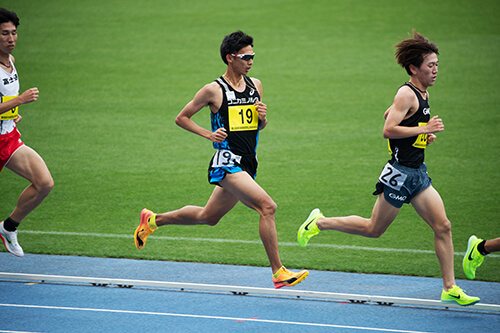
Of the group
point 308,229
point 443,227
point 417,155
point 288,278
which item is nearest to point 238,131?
point 308,229

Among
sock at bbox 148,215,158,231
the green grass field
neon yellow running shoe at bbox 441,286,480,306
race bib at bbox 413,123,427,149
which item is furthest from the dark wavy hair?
sock at bbox 148,215,158,231

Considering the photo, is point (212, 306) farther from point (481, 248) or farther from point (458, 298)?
point (481, 248)

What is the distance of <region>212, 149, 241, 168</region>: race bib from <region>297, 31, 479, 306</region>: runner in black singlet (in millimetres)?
1350

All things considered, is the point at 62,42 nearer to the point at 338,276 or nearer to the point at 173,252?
the point at 173,252

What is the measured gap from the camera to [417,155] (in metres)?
6.17

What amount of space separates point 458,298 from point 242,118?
2.48 m

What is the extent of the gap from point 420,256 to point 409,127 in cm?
249

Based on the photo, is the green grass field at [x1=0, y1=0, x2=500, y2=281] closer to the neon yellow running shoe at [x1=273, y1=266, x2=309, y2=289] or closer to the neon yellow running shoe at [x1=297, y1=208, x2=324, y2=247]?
the neon yellow running shoe at [x1=297, y1=208, x2=324, y2=247]

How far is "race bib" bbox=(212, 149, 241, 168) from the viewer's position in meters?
6.39

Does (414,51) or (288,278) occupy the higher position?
(414,51)

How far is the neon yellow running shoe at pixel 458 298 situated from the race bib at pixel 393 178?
0.99 metres

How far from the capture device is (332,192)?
1090 centimetres

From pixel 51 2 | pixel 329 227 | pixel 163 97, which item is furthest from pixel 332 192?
pixel 51 2

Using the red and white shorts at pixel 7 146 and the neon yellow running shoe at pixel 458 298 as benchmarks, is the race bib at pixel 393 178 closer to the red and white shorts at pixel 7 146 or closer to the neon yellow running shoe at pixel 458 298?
the neon yellow running shoe at pixel 458 298
